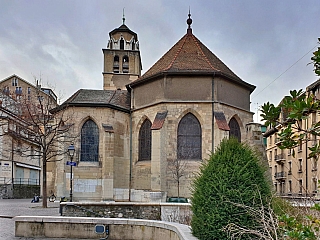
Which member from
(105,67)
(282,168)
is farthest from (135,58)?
(282,168)

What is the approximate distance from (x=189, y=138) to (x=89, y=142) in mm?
6780

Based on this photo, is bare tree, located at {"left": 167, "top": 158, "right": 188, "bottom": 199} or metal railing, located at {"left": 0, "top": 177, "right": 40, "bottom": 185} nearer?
bare tree, located at {"left": 167, "top": 158, "right": 188, "bottom": 199}

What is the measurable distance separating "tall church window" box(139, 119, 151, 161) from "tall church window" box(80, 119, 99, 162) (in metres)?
2.93

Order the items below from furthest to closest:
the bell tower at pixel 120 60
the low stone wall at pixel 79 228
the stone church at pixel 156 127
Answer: the bell tower at pixel 120 60 → the stone church at pixel 156 127 → the low stone wall at pixel 79 228

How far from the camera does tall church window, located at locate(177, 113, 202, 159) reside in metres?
22.9

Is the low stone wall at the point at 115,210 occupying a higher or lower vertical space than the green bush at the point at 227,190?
lower

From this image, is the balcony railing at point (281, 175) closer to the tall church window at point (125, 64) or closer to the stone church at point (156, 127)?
the stone church at point (156, 127)

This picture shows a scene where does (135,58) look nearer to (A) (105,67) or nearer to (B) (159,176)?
(A) (105,67)

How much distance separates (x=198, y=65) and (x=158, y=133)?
531cm

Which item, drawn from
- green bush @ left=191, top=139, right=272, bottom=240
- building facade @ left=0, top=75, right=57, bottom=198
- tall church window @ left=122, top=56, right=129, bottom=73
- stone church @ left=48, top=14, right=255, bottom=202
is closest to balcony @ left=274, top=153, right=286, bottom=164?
stone church @ left=48, top=14, right=255, bottom=202

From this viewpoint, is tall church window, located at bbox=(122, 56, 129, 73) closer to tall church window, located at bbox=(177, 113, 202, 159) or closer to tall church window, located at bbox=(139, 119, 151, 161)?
tall church window, located at bbox=(139, 119, 151, 161)

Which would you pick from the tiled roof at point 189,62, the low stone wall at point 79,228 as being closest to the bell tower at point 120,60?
the tiled roof at point 189,62

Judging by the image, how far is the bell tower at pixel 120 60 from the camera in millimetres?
40438

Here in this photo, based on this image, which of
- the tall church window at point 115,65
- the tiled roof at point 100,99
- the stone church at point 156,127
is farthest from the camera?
the tall church window at point 115,65
